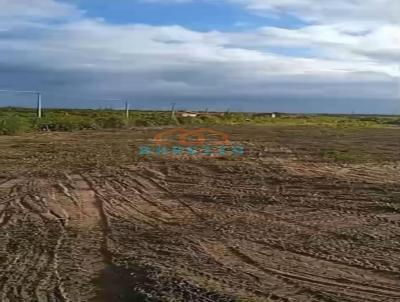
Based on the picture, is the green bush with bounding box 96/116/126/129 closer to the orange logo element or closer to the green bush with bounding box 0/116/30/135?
the green bush with bounding box 0/116/30/135

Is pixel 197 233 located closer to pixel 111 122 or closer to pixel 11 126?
pixel 11 126

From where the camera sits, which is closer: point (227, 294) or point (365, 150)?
point (227, 294)

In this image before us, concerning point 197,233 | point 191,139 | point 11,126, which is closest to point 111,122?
point 11,126

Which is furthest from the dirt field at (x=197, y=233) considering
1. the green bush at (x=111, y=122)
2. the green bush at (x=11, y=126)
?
the green bush at (x=111, y=122)

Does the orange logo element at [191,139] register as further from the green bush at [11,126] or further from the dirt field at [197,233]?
the dirt field at [197,233]

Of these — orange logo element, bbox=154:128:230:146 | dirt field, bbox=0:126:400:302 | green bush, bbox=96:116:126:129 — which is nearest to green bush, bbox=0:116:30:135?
orange logo element, bbox=154:128:230:146

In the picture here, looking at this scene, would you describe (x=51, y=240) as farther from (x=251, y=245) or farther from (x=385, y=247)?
(x=385, y=247)

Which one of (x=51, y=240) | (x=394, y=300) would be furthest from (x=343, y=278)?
(x=51, y=240)

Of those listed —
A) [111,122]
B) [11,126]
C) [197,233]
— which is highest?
[197,233]
